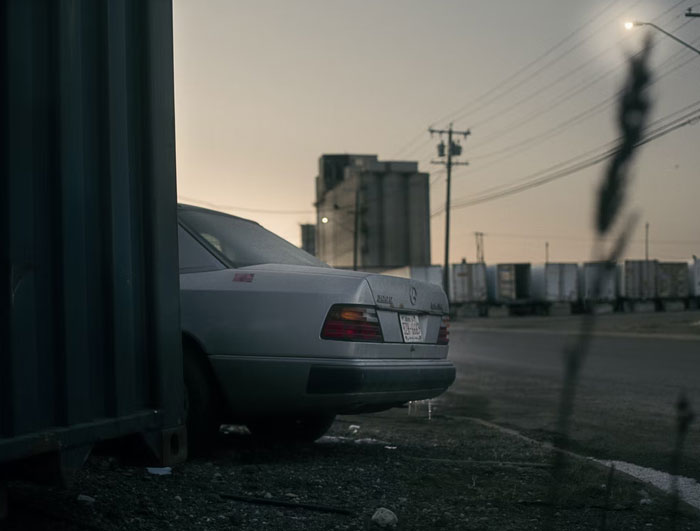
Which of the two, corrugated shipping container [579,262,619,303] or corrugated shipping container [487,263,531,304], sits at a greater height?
corrugated shipping container [579,262,619,303]

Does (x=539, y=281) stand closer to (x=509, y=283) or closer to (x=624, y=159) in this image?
(x=509, y=283)

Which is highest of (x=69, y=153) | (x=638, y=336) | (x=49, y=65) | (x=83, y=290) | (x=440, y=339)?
(x=49, y=65)

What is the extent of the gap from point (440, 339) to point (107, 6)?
351cm

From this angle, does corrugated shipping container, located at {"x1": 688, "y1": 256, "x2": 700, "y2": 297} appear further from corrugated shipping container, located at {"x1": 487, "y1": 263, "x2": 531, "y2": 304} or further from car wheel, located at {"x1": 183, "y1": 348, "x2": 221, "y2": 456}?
car wheel, located at {"x1": 183, "y1": 348, "x2": 221, "y2": 456}

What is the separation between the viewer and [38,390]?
8.84ft

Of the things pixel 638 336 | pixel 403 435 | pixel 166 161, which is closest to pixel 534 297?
pixel 638 336

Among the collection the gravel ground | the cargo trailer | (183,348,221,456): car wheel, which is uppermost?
the cargo trailer

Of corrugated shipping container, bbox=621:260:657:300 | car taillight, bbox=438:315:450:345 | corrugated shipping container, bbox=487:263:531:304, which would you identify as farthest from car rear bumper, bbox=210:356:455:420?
corrugated shipping container, bbox=621:260:657:300

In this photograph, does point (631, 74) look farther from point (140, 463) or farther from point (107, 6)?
point (140, 463)

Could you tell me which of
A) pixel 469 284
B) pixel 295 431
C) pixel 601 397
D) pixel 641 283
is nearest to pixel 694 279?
pixel 641 283

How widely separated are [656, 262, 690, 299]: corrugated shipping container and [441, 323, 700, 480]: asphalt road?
40.0 metres

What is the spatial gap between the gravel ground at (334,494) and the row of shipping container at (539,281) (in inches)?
1926

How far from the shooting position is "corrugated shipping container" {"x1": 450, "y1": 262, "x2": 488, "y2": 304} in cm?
5656

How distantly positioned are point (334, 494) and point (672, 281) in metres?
58.1
